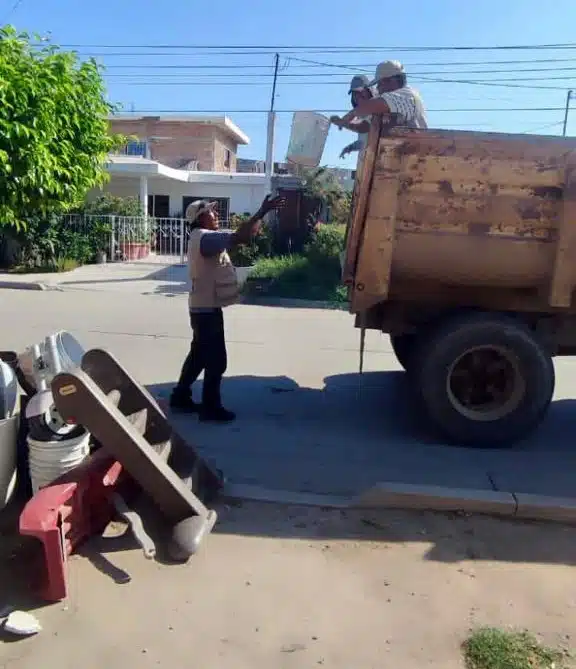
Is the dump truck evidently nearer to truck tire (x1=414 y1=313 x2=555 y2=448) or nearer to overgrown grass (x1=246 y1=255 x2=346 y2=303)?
truck tire (x1=414 y1=313 x2=555 y2=448)

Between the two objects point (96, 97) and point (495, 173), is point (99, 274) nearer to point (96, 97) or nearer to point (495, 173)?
point (96, 97)

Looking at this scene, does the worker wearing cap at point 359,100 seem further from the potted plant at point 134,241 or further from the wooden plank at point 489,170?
the potted plant at point 134,241

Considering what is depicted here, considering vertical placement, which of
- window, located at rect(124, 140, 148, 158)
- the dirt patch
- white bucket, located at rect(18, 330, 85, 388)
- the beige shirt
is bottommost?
the dirt patch

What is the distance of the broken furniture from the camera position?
9.99 ft

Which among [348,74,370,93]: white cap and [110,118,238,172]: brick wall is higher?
[110,118,238,172]: brick wall

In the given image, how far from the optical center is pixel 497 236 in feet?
16.2

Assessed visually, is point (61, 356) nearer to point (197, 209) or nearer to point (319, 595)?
point (197, 209)

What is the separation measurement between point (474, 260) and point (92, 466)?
3055mm

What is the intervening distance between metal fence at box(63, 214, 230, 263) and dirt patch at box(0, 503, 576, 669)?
56.6 ft

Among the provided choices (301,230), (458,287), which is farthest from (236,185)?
(458,287)

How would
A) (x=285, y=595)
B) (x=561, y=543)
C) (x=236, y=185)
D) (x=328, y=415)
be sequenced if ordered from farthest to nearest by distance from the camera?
1. (x=236, y=185)
2. (x=328, y=415)
3. (x=561, y=543)
4. (x=285, y=595)

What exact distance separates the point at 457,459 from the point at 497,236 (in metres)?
1.65

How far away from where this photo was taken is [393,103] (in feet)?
16.2

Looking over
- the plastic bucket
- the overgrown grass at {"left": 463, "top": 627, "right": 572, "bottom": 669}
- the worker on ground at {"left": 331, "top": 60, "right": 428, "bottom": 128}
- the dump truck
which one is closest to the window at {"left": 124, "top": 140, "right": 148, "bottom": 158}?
the plastic bucket
